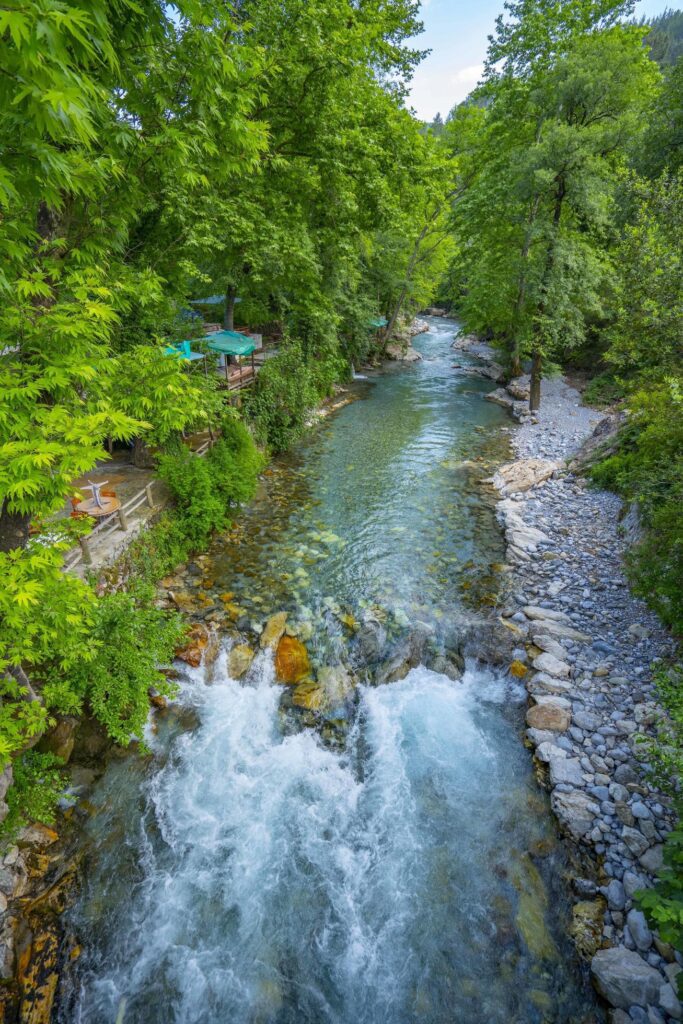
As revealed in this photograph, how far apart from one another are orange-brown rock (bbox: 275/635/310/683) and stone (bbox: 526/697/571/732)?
12.5 feet

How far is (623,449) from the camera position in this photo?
43.2 ft

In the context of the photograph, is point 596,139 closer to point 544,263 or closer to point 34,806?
point 544,263

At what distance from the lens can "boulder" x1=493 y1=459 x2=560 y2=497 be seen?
14.1 metres

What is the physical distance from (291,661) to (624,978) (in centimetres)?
560

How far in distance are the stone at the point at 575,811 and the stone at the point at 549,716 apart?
3.32 feet

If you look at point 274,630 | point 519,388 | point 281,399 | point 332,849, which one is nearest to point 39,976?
point 332,849

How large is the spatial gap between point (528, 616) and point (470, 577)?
1655 mm

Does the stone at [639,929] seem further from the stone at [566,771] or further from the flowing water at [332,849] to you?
the stone at [566,771]

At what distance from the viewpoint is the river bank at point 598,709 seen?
4.51m

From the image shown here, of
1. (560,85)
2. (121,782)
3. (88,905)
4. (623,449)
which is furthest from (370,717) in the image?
(560,85)

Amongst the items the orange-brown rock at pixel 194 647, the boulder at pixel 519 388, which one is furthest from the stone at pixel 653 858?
the boulder at pixel 519 388

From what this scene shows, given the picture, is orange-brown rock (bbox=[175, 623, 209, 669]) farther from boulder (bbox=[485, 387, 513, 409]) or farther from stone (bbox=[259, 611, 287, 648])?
boulder (bbox=[485, 387, 513, 409])

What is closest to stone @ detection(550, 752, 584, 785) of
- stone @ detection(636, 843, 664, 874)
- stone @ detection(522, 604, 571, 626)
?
stone @ detection(636, 843, 664, 874)

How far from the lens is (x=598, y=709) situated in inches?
273
